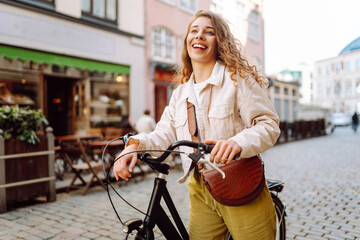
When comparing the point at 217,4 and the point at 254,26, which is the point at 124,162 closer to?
the point at 217,4

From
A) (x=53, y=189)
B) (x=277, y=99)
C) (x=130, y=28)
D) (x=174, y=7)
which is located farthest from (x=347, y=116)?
(x=53, y=189)

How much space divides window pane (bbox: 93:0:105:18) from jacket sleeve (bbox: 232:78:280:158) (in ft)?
36.9

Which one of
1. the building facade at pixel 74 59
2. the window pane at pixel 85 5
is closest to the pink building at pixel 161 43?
the building facade at pixel 74 59

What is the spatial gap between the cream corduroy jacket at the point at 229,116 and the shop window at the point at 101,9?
34.8ft

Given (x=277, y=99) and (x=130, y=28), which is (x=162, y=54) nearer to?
(x=130, y=28)

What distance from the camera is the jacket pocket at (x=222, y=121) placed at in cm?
178

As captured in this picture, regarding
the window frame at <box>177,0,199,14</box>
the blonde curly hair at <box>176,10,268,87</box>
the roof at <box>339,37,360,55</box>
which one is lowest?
the blonde curly hair at <box>176,10,268,87</box>

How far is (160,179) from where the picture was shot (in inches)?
72.6

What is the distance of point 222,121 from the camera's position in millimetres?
1795

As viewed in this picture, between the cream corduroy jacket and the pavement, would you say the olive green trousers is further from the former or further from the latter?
the pavement

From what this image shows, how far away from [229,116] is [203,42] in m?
0.49

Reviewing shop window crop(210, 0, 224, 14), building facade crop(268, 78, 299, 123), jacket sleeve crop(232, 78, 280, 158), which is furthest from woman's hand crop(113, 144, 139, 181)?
building facade crop(268, 78, 299, 123)

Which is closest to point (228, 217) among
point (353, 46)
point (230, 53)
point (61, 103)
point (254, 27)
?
point (230, 53)

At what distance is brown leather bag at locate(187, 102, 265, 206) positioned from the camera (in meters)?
1.71
